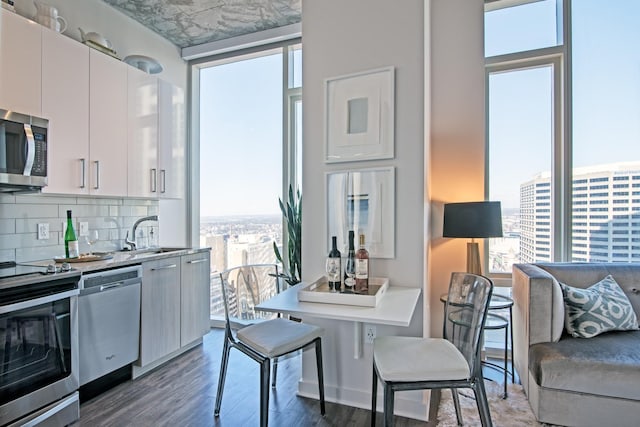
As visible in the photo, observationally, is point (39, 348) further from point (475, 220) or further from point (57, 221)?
point (475, 220)

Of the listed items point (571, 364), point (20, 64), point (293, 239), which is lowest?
point (571, 364)

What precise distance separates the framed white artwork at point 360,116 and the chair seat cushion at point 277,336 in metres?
1.11

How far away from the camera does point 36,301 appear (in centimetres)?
195

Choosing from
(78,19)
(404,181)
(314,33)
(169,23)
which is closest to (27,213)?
(78,19)

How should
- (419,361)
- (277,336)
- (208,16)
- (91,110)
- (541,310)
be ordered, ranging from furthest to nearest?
(208,16), (91,110), (541,310), (277,336), (419,361)

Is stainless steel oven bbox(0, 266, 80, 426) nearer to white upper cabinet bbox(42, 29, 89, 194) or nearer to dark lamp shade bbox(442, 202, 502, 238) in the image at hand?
white upper cabinet bbox(42, 29, 89, 194)

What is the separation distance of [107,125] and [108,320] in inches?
59.1

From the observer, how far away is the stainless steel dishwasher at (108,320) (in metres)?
2.28

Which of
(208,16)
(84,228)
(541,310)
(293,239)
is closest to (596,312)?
(541,310)

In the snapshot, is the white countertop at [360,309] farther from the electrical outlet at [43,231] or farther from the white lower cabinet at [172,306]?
the electrical outlet at [43,231]

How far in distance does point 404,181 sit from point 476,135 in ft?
4.13

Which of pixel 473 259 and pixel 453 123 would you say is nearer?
pixel 473 259

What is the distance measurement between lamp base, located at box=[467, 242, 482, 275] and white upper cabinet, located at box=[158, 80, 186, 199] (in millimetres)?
2751

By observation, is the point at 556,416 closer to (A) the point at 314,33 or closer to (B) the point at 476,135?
(B) the point at 476,135
